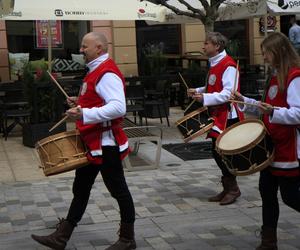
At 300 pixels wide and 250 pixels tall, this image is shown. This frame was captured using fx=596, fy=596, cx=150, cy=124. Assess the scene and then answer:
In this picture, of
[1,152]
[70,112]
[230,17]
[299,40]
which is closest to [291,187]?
[70,112]

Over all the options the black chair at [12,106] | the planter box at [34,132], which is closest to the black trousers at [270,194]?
the planter box at [34,132]

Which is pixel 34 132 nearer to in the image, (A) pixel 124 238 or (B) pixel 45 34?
(B) pixel 45 34

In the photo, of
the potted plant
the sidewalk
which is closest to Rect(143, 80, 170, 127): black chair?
the potted plant

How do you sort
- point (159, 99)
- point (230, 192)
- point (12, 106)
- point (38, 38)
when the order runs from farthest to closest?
point (38, 38) → point (159, 99) → point (12, 106) → point (230, 192)

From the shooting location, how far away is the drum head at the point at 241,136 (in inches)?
168

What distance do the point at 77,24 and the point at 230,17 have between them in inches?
164

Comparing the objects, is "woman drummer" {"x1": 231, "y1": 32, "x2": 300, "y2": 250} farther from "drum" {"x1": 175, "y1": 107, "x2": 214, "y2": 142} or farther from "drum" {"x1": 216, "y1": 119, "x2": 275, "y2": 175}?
"drum" {"x1": 175, "y1": 107, "x2": 214, "y2": 142}

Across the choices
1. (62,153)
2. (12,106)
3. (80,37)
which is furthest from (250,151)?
(80,37)

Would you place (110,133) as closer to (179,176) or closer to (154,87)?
(179,176)

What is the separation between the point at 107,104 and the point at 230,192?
7.43 feet

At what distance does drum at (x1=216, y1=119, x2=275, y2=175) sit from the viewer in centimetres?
422

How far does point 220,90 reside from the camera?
19.3 feet

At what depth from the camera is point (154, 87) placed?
12688 mm

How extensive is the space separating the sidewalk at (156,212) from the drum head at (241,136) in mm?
876
